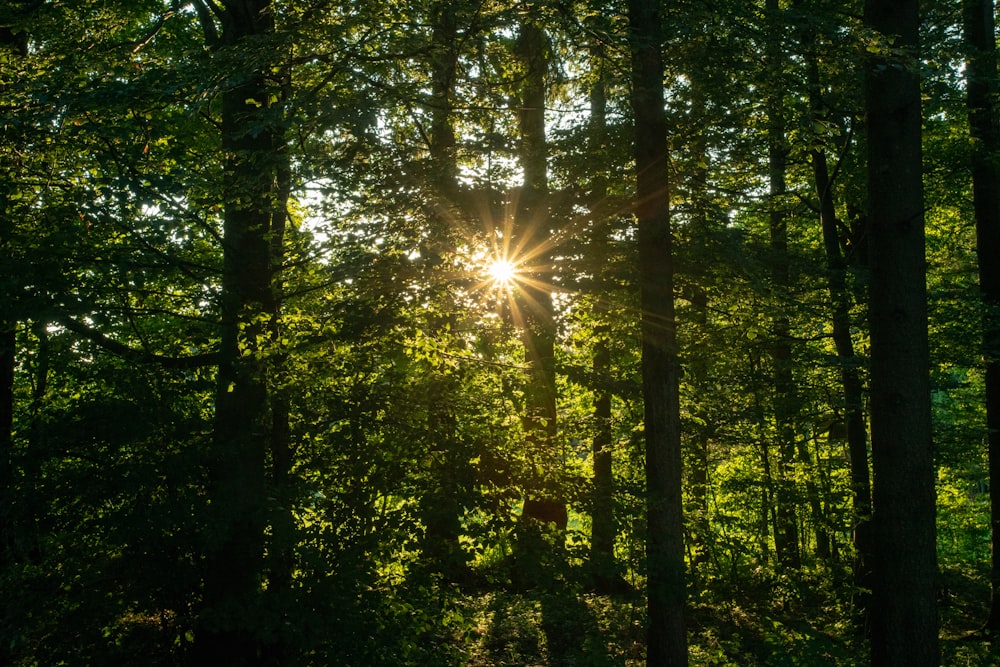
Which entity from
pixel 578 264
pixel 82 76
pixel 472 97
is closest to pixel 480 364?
pixel 578 264

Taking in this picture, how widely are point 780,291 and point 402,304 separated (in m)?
4.82

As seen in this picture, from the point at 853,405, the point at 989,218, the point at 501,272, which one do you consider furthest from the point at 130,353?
the point at 989,218

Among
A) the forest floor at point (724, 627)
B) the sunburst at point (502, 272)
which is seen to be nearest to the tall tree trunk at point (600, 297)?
the forest floor at point (724, 627)

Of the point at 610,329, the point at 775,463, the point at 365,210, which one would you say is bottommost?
the point at 775,463

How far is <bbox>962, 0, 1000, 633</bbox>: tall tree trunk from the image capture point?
452 inches

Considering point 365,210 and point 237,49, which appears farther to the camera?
point 365,210

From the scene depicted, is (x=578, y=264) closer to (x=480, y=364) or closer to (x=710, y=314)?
(x=480, y=364)

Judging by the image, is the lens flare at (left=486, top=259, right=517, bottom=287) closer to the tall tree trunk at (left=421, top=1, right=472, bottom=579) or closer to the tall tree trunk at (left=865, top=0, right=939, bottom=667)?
the tall tree trunk at (left=421, top=1, right=472, bottom=579)

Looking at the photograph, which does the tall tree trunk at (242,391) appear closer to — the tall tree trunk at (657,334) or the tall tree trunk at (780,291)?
the tall tree trunk at (657,334)

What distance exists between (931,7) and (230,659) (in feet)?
46.1

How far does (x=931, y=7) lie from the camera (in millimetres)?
12000

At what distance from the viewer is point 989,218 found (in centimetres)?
1267

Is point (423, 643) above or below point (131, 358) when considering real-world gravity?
below

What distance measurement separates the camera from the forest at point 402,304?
692 centimetres
